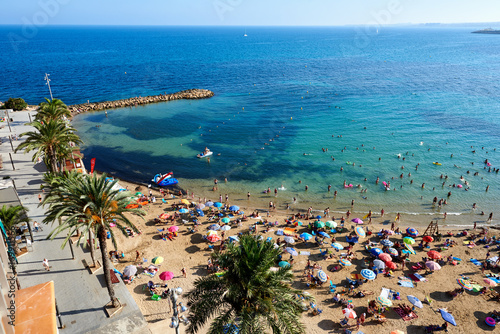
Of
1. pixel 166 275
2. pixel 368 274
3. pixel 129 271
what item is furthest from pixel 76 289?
pixel 368 274

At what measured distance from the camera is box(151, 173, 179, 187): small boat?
1740 inches

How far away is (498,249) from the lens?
31797 mm

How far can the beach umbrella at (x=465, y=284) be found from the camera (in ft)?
84.5

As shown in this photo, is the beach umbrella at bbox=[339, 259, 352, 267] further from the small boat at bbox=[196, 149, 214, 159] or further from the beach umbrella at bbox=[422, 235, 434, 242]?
the small boat at bbox=[196, 149, 214, 159]

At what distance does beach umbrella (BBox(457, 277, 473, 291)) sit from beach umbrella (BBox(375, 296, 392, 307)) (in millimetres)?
8090

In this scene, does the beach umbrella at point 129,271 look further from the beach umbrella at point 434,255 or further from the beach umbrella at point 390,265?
the beach umbrella at point 434,255

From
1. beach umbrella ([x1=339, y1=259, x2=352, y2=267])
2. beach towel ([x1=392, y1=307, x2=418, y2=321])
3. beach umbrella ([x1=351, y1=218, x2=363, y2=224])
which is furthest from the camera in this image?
beach umbrella ([x1=351, y1=218, x2=363, y2=224])

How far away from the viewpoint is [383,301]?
2319 centimetres

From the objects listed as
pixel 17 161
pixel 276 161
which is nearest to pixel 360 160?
pixel 276 161

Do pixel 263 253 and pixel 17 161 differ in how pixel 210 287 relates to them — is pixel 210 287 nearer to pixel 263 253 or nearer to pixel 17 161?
pixel 263 253

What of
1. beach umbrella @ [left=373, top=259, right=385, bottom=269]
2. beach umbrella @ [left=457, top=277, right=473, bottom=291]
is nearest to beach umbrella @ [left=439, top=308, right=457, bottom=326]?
beach umbrella @ [left=457, top=277, right=473, bottom=291]

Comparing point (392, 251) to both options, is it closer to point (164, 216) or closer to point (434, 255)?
point (434, 255)

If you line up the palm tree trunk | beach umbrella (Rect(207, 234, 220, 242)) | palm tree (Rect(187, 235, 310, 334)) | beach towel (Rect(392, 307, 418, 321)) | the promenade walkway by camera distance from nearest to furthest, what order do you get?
palm tree (Rect(187, 235, 310, 334)) < the palm tree trunk < the promenade walkway < beach towel (Rect(392, 307, 418, 321)) < beach umbrella (Rect(207, 234, 220, 242))

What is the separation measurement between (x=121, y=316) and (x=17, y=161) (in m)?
35.6
